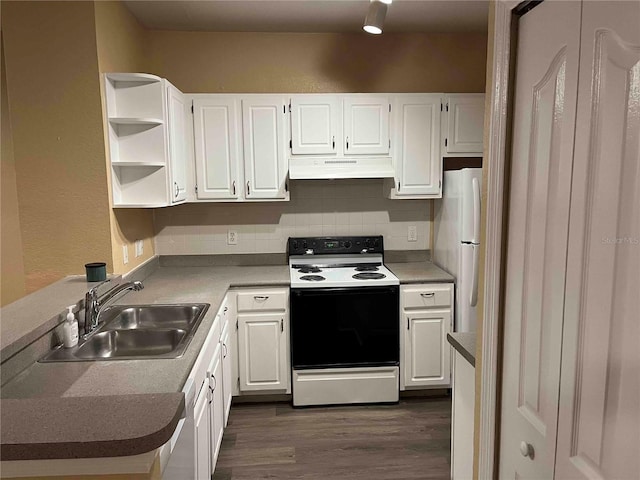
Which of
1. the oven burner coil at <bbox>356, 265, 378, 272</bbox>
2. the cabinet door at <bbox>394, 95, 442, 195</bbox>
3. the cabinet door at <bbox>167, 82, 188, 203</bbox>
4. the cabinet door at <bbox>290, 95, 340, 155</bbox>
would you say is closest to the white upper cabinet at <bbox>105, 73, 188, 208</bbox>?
the cabinet door at <bbox>167, 82, 188, 203</bbox>

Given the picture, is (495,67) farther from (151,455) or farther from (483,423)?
(151,455)

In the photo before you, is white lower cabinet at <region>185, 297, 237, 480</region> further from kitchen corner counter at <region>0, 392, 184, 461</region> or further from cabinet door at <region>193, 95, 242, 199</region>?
cabinet door at <region>193, 95, 242, 199</region>

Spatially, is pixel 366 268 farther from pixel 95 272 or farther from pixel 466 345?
pixel 95 272

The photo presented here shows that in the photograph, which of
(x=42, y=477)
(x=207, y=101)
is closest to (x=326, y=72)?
(x=207, y=101)

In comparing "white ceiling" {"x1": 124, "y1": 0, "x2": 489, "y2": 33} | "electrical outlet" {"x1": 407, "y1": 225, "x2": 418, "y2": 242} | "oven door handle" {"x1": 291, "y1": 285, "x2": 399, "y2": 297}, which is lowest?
"oven door handle" {"x1": 291, "y1": 285, "x2": 399, "y2": 297}

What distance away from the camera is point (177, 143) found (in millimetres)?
3072

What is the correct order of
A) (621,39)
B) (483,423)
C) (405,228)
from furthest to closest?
(405,228) < (483,423) < (621,39)

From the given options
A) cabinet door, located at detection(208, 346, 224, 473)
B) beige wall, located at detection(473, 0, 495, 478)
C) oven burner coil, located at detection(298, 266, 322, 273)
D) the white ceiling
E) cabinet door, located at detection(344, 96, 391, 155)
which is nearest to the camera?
beige wall, located at detection(473, 0, 495, 478)

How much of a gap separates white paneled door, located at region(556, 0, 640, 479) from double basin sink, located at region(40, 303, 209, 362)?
1.42 m

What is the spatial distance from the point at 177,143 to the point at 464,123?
1991 mm

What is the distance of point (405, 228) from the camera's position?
3.85 meters

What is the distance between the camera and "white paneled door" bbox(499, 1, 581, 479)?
43.3 inches

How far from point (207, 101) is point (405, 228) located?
1781 mm

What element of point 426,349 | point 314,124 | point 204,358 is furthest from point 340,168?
point 204,358
